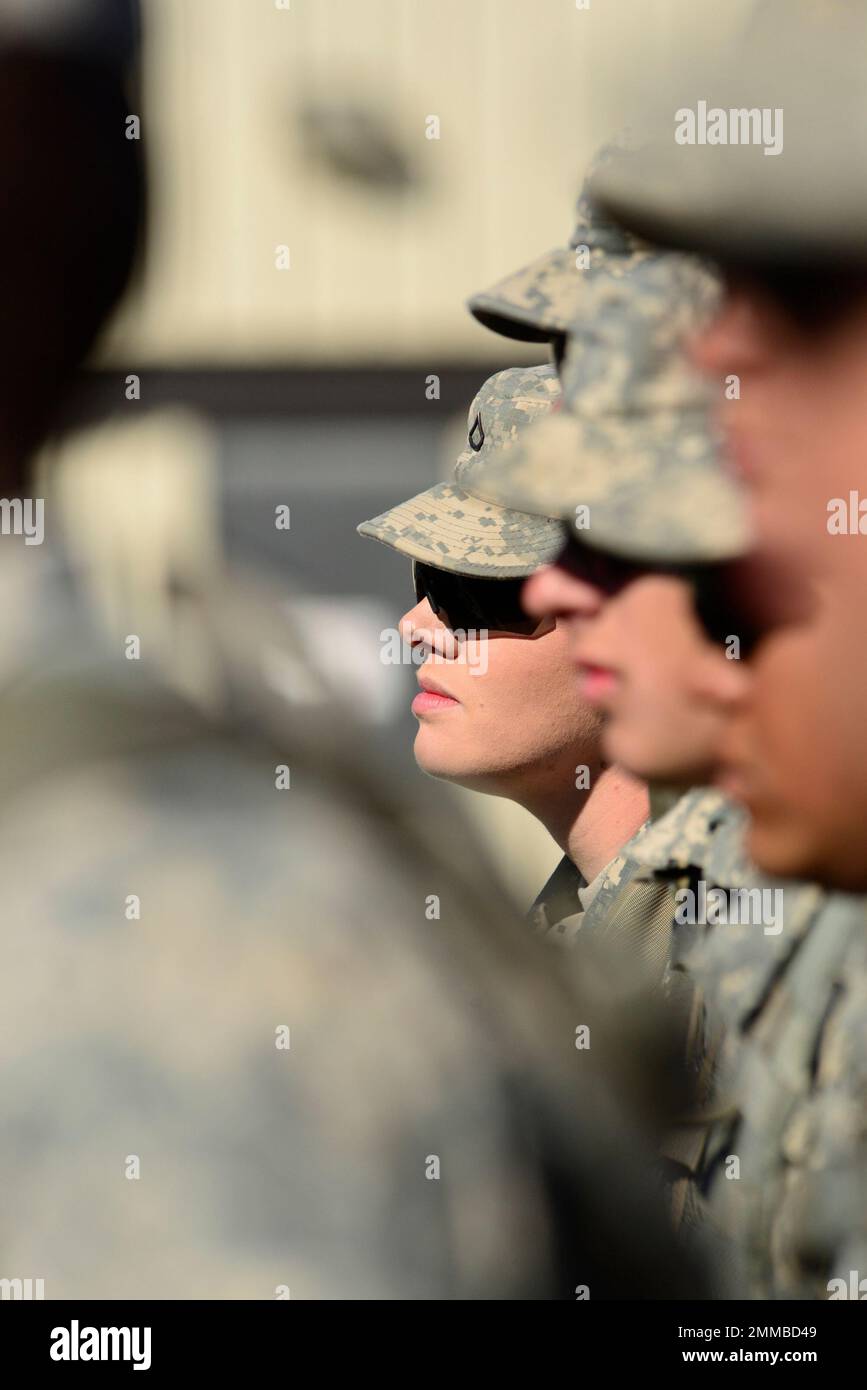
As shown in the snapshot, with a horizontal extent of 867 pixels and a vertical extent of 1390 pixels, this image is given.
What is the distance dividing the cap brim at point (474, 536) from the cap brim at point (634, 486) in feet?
2.68

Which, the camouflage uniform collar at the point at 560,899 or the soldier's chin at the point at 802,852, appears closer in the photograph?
the soldier's chin at the point at 802,852

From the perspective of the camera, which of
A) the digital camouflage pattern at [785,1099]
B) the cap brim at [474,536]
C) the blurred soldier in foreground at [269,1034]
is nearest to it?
the blurred soldier in foreground at [269,1034]

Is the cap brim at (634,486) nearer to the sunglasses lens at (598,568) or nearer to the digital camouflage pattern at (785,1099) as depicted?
the sunglasses lens at (598,568)

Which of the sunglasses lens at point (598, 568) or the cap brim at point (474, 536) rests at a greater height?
the sunglasses lens at point (598, 568)

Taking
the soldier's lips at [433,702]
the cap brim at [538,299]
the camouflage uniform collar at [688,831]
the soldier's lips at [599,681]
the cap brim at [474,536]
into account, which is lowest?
the camouflage uniform collar at [688,831]

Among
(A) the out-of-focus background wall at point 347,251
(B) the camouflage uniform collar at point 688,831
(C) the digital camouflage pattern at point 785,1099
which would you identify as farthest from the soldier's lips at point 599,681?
(A) the out-of-focus background wall at point 347,251

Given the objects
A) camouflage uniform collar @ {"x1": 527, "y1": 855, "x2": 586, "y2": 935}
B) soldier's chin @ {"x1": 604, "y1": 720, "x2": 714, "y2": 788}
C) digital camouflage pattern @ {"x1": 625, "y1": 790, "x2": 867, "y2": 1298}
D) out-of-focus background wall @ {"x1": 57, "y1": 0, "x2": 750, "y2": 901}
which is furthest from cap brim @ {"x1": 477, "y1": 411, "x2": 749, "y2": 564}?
out-of-focus background wall @ {"x1": 57, "y1": 0, "x2": 750, "y2": 901}

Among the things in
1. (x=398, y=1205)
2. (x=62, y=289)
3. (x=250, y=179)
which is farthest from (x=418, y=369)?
(x=398, y=1205)

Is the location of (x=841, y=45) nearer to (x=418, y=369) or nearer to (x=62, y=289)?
(x=62, y=289)

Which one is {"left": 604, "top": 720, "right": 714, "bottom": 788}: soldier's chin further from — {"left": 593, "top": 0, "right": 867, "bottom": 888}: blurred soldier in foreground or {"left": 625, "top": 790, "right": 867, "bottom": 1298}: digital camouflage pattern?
{"left": 625, "top": 790, "right": 867, "bottom": 1298}: digital camouflage pattern

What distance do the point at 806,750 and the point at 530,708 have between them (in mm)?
1064

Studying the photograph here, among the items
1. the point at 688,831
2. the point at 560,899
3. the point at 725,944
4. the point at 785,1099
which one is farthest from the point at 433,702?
the point at 785,1099

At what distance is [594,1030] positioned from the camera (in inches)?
32.6

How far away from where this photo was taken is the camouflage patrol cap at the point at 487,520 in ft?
7.09
